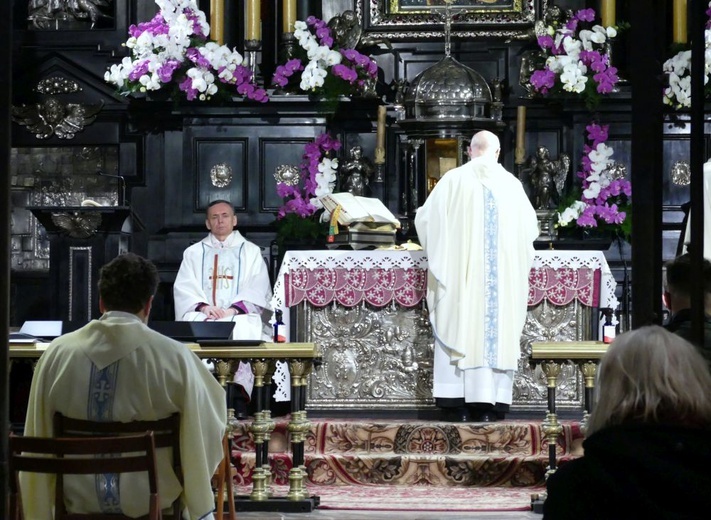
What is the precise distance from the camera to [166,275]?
11891 mm

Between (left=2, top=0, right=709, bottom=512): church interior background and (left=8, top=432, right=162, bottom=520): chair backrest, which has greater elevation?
(left=2, top=0, right=709, bottom=512): church interior background

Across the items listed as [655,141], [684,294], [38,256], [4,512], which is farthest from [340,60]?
[4,512]

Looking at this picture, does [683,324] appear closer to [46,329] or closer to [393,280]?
[46,329]

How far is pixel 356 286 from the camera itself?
10469 millimetres

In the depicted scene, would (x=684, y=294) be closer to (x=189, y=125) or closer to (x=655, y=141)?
(x=655, y=141)

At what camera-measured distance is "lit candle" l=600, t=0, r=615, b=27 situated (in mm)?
11961

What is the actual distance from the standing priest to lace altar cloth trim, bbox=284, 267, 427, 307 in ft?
0.94

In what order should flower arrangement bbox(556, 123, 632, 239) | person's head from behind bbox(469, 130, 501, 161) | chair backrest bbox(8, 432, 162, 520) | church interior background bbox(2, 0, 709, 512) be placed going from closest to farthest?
1. chair backrest bbox(8, 432, 162, 520)
2. person's head from behind bbox(469, 130, 501, 161)
3. flower arrangement bbox(556, 123, 632, 239)
4. church interior background bbox(2, 0, 709, 512)

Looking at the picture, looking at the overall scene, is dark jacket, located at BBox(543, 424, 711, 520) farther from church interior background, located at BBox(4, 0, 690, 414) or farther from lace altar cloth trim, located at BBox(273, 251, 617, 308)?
church interior background, located at BBox(4, 0, 690, 414)

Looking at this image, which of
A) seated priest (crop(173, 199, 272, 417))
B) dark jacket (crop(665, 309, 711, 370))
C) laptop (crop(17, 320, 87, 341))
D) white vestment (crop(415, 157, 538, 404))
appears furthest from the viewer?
seated priest (crop(173, 199, 272, 417))

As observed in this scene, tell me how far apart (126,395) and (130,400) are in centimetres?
2

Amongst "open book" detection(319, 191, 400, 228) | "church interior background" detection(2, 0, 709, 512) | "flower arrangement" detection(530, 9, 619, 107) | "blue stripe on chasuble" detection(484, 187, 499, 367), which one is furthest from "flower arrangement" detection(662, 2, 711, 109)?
"open book" detection(319, 191, 400, 228)

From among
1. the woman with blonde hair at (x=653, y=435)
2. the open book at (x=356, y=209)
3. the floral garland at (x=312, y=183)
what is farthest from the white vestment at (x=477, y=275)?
the woman with blonde hair at (x=653, y=435)

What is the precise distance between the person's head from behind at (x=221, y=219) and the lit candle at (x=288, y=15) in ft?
5.76
